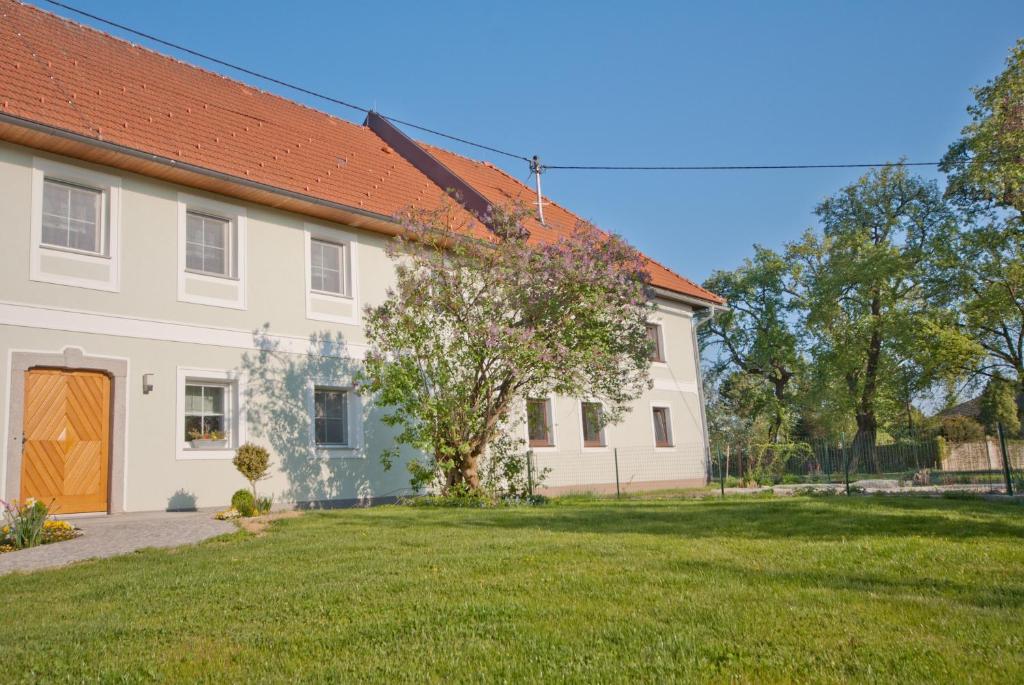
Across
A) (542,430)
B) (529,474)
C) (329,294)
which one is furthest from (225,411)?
(542,430)

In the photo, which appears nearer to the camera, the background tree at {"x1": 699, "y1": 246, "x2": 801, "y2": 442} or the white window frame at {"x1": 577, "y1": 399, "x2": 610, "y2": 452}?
the white window frame at {"x1": 577, "y1": 399, "x2": 610, "y2": 452}

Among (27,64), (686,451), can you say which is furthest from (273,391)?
(686,451)

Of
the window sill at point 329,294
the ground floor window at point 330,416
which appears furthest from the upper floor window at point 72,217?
the ground floor window at point 330,416

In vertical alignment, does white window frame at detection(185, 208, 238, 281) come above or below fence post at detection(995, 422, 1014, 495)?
above

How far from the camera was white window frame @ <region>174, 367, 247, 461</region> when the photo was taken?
12.6 metres

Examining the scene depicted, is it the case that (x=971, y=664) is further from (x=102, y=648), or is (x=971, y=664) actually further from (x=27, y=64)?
(x=27, y=64)

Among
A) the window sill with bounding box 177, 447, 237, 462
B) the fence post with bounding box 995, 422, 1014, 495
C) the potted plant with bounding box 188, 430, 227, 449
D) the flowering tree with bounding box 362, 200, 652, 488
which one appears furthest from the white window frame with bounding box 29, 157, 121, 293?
the fence post with bounding box 995, 422, 1014, 495

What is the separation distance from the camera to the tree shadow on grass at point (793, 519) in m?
8.46

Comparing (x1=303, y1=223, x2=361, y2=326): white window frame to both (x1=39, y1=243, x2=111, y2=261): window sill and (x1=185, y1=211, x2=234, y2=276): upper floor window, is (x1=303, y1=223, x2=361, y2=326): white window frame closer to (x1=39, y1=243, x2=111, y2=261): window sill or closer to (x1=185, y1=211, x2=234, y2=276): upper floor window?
(x1=185, y1=211, x2=234, y2=276): upper floor window

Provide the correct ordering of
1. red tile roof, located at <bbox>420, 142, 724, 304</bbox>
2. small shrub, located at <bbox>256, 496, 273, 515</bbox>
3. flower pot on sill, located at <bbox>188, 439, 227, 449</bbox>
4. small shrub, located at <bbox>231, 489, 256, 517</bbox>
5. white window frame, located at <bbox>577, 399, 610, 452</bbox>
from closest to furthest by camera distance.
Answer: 1. small shrub, located at <bbox>231, 489, 256, 517</bbox>
2. small shrub, located at <bbox>256, 496, 273, 515</bbox>
3. flower pot on sill, located at <bbox>188, 439, 227, 449</bbox>
4. white window frame, located at <bbox>577, 399, 610, 452</bbox>
5. red tile roof, located at <bbox>420, 142, 724, 304</bbox>

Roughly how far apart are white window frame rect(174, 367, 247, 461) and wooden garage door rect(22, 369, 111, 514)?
40.6 inches

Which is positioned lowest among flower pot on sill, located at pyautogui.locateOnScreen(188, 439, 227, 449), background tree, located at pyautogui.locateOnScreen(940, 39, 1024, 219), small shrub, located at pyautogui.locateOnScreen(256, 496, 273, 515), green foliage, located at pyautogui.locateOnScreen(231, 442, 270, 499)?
small shrub, located at pyautogui.locateOnScreen(256, 496, 273, 515)

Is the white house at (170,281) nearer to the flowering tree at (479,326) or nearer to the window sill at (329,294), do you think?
the window sill at (329,294)

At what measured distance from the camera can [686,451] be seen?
2364cm
